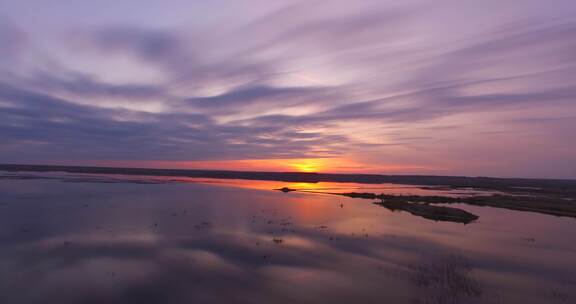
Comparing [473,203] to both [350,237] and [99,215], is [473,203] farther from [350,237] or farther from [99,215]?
[99,215]

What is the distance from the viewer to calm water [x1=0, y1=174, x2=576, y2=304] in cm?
1511

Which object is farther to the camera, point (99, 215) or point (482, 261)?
point (99, 215)

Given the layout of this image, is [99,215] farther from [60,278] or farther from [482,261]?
[482,261]

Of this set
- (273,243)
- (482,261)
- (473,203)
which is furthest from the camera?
(473,203)

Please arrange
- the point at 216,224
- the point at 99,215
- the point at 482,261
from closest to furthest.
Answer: the point at 482,261 < the point at 216,224 < the point at 99,215

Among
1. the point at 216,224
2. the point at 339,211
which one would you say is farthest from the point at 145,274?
the point at 339,211

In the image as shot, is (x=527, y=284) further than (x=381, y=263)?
No

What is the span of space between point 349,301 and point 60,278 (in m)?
12.4

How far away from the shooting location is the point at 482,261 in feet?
69.2

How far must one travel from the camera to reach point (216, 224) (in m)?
31.4

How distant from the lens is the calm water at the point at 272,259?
15.1 metres

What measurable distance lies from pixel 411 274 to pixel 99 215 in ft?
92.4

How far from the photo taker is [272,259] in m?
20.5

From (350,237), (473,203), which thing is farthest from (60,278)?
(473,203)
